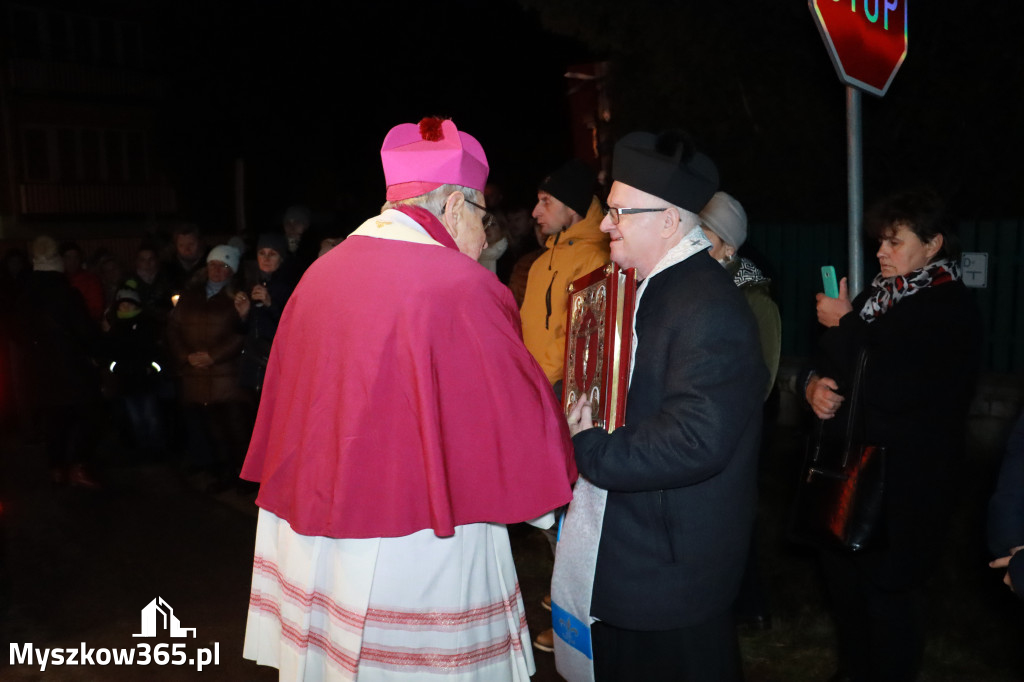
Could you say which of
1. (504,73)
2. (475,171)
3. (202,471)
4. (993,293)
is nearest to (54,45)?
(504,73)

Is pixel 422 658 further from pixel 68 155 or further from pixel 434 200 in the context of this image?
pixel 68 155

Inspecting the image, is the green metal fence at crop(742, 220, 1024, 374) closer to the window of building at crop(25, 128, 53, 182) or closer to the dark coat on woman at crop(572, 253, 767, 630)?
the dark coat on woman at crop(572, 253, 767, 630)

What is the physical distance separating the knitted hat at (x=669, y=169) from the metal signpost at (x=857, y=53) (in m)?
1.68

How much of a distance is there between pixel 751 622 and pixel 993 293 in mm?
5058

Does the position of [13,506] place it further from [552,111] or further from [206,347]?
[552,111]

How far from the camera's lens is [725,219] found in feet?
12.6

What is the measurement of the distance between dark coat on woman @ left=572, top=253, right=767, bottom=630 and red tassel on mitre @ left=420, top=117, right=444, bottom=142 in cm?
72

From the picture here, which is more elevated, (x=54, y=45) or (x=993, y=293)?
(x=54, y=45)

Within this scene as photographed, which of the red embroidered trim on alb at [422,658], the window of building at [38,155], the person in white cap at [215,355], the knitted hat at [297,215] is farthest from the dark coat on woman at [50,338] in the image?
the window of building at [38,155]

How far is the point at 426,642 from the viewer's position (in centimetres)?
251

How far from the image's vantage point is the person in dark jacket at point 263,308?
666 cm

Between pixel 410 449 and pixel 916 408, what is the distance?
1.82 meters

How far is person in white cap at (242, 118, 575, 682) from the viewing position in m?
2.39

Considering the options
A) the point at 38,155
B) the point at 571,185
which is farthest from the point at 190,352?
the point at 38,155
